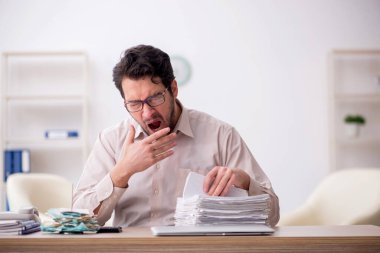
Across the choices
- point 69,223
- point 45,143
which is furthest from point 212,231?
point 45,143

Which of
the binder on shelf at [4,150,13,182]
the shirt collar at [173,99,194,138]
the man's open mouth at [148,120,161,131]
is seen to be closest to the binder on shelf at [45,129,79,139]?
the binder on shelf at [4,150,13,182]

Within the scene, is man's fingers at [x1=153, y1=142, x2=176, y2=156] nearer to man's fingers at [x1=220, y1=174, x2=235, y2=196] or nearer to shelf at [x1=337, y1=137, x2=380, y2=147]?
man's fingers at [x1=220, y1=174, x2=235, y2=196]

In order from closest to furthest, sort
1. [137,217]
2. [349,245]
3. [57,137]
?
[349,245] < [137,217] < [57,137]

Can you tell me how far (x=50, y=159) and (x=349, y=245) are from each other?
13.7ft

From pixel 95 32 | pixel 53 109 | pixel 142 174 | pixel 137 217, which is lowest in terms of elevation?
pixel 137 217

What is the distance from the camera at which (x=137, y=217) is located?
7.93ft

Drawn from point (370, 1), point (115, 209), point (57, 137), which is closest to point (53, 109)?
point (57, 137)

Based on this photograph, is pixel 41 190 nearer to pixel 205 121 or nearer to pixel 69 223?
pixel 205 121

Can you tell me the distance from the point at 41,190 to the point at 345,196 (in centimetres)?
196

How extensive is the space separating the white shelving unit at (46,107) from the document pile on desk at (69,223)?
12.0 ft

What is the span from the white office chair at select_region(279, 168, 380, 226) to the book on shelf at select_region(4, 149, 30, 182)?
234 centimetres

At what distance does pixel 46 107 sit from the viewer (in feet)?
18.2

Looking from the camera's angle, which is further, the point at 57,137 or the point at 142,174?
the point at 57,137

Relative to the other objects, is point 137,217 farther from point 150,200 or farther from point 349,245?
point 349,245
